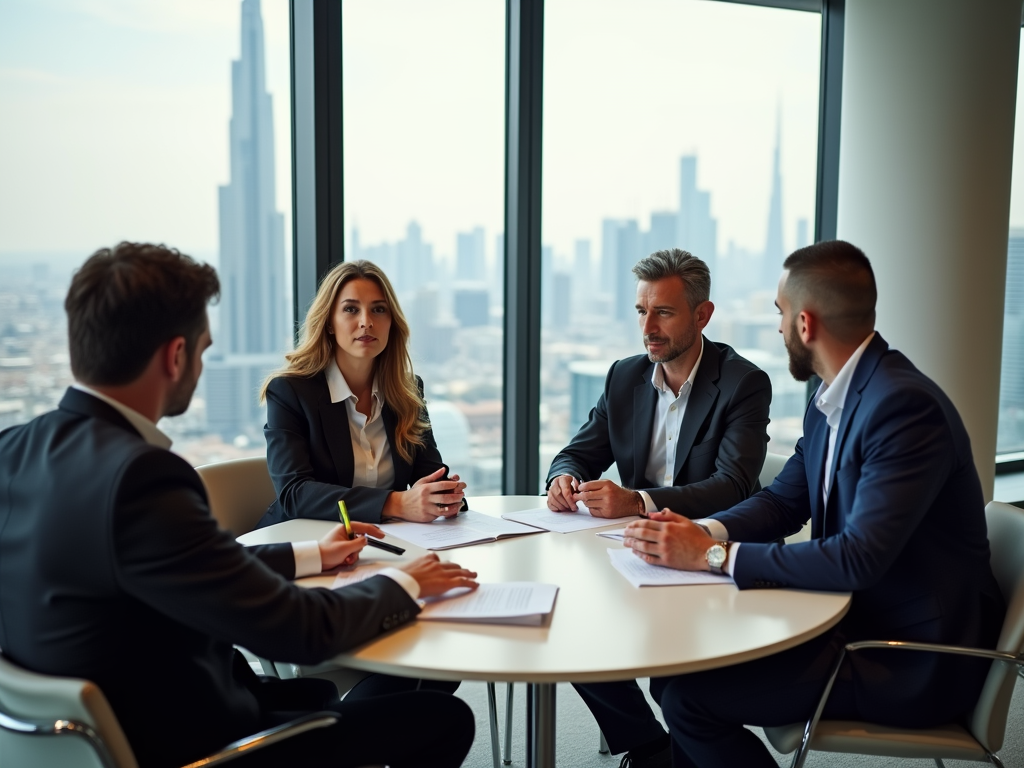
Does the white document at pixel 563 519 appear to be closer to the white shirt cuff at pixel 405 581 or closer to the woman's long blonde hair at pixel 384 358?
the woman's long blonde hair at pixel 384 358

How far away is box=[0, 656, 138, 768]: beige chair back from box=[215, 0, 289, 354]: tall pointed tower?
99.1 inches

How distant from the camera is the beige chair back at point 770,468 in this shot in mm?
3180

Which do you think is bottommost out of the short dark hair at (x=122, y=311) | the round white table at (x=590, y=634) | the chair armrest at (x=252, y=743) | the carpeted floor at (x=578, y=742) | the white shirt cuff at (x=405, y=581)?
the carpeted floor at (x=578, y=742)

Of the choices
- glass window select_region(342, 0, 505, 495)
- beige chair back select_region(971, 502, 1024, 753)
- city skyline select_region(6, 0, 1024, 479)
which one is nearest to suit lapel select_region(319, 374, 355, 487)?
glass window select_region(342, 0, 505, 495)

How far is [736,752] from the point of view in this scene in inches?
81.3

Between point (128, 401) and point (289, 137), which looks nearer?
point (128, 401)

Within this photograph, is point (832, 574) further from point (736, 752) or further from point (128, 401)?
point (128, 401)

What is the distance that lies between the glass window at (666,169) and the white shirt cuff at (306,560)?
2.47m

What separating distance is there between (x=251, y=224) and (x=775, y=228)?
9.39 ft

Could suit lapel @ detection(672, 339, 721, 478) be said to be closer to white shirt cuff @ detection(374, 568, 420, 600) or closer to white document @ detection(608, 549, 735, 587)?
white document @ detection(608, 549, 735, 587)

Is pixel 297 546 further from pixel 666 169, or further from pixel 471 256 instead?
pixel 666 169

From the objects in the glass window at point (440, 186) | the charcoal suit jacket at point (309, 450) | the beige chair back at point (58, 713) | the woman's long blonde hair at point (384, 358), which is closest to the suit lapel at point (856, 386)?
the charcoal suit jacket at point (309, 450)

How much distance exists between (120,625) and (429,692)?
725 millimetres

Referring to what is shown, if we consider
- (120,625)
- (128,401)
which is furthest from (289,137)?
(120,625)
